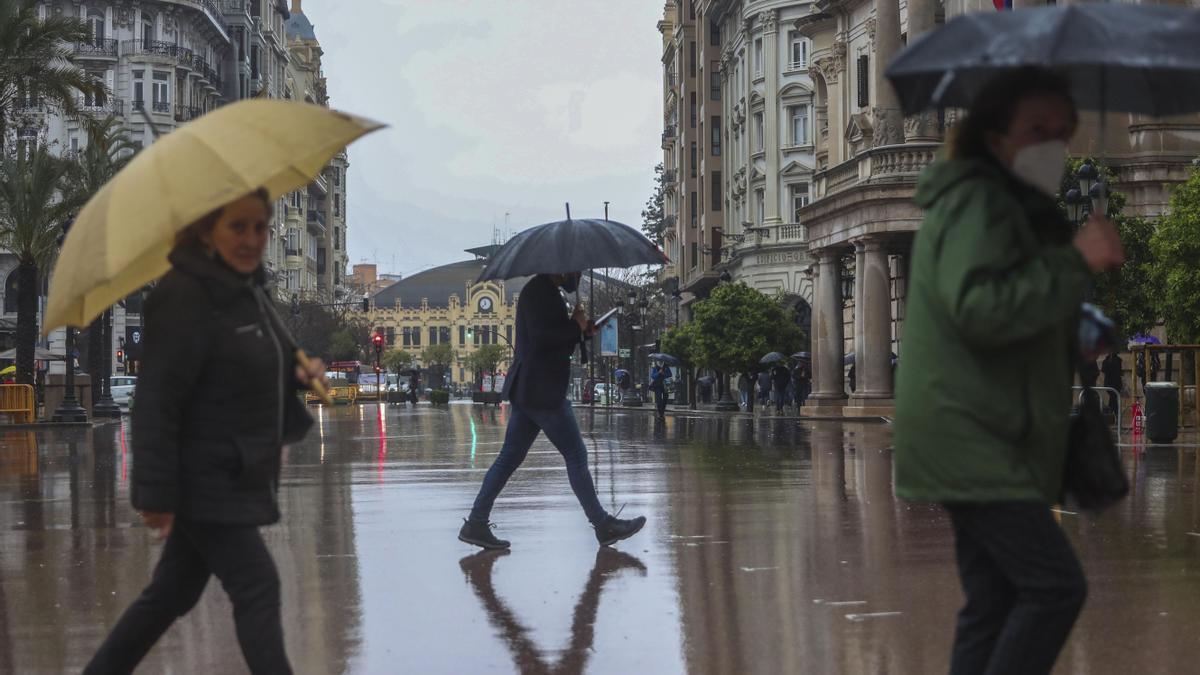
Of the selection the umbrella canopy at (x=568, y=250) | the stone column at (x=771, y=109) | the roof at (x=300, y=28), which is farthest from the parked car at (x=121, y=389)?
the roof at (x=300, y=28)

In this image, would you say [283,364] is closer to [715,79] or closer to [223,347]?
[223,347]

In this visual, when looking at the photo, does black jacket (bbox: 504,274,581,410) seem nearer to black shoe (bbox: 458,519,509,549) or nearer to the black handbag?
black shoe (bbox: 458,519,509,549)

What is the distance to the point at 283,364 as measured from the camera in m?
5.05

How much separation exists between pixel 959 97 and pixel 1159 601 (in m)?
4.25

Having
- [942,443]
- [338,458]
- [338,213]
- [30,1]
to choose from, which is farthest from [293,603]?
[338,213]

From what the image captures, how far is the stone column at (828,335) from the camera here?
140ft

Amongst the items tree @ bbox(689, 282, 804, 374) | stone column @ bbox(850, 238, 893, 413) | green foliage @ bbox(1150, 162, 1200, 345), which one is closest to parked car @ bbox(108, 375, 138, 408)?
tree @ bbox(689, 282, 804, 374)

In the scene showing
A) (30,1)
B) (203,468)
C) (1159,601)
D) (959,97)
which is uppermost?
(30,1)

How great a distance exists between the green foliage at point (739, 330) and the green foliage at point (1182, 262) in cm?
2353

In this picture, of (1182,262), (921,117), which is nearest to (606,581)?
(1182,262)

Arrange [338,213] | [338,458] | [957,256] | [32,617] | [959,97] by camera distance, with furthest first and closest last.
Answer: [338,213] < [338,458] < [32,617] < [959,97] < [957,256]

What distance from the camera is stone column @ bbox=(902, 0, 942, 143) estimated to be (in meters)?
36.8

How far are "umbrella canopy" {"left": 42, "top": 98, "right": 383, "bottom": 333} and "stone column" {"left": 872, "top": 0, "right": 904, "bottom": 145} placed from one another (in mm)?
33970

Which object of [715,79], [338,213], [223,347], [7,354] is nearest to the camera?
[223,347]
